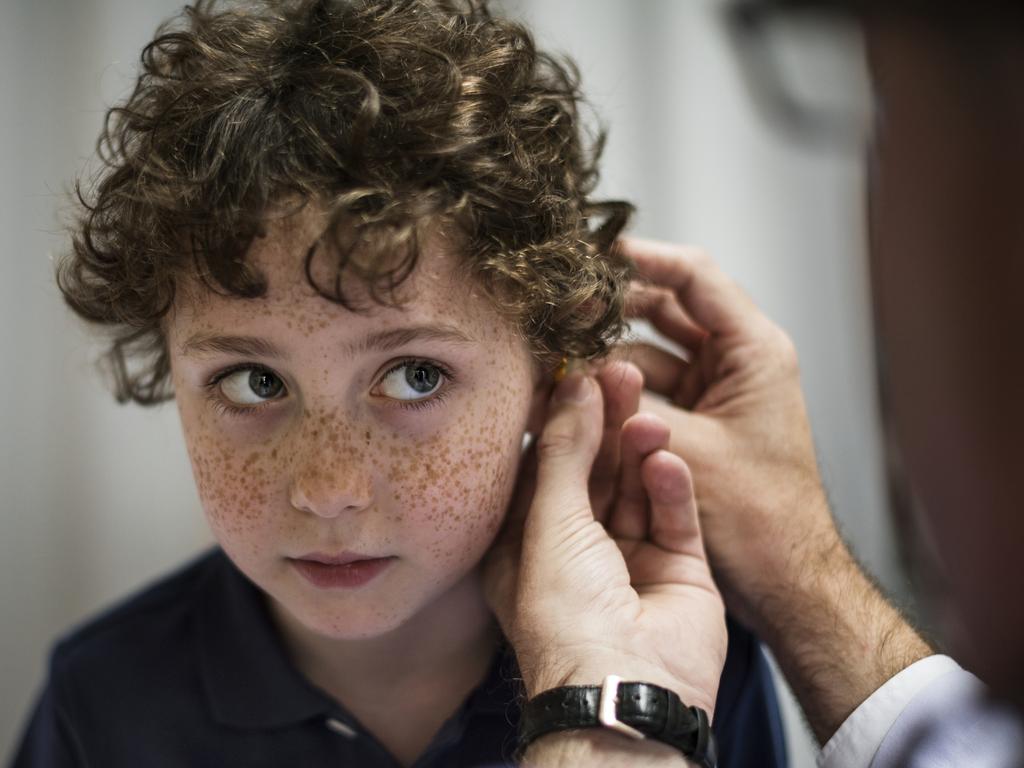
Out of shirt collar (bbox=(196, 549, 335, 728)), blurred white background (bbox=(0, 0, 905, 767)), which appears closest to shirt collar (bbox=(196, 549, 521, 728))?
shirt collar (bbox=(196, 549, 335, 728))

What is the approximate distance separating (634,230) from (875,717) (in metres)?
1.04

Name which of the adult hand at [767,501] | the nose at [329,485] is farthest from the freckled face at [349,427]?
the adult hand at [767,501]

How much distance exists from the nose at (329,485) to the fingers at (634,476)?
35cm

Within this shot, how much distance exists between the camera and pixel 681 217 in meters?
2.04

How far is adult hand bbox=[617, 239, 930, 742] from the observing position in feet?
4.15

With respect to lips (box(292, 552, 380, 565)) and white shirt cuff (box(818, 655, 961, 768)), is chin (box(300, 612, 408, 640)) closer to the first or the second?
lips (box(292, 552, 380, 565))

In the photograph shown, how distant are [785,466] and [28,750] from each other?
1033mm

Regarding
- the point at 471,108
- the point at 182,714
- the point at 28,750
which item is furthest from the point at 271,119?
the point at 28,750

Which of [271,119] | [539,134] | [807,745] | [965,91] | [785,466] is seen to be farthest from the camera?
[807,745]

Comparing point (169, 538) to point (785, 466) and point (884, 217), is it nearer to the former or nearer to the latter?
point (785, 466)

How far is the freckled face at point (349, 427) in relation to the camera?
1.04 metres

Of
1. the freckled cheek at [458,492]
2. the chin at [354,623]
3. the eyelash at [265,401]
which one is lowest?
the chin at [354,623]

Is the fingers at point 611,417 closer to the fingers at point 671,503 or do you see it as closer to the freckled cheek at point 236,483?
the fingers at point 671,503

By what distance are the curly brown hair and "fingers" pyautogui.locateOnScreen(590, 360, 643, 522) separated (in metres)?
0.08
